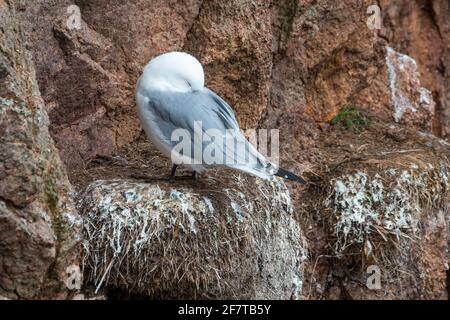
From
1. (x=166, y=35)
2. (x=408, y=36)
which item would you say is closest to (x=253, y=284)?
(x=166, y=35)

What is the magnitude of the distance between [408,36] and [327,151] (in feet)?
4.95

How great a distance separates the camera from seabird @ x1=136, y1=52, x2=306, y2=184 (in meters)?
3.90

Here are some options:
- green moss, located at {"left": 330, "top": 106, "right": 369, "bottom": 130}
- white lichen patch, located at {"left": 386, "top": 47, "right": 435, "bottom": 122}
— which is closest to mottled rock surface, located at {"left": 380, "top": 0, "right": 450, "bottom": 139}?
white lichen patch, located at {"left": 386, "top": 47, "right": 435, "bottom": 122}

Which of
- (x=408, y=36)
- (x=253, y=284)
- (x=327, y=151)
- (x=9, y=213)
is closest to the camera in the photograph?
(x=9, y=213)

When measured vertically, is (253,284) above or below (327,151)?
below

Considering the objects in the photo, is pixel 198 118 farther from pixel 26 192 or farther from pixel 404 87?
pixel 404 87

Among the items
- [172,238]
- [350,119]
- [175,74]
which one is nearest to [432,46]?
[350,119]

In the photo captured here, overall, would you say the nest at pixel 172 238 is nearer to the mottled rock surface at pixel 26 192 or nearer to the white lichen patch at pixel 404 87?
the mottled rock surface at pixel 26 192

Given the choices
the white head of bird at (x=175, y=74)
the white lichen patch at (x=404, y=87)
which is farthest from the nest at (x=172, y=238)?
the white lichen patch at (x=404, y=87)

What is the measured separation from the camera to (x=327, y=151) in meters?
5.19

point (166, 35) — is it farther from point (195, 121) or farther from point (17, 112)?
point (17, 112)

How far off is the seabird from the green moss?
1.56 metres

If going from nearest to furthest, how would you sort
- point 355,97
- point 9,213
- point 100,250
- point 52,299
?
point 9,213 < point 52,299 < point 100,250 < point 355,97

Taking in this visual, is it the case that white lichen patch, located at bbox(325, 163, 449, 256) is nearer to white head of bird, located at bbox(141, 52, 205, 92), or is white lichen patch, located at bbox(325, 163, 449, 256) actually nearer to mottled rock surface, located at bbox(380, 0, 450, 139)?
white head of bird, located at bbox(141, 52, 205, 92)
